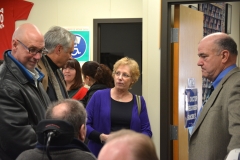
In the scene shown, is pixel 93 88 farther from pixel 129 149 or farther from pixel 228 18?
pixel 228 18

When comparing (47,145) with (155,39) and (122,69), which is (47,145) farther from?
(155,39)

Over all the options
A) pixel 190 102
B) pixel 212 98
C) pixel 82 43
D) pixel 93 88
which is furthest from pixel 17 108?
pixel 82 43

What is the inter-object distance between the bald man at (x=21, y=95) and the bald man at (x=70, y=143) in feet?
1.38

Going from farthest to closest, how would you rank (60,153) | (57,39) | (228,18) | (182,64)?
(228,18)
(182,64)
(57,39)
(60,153)

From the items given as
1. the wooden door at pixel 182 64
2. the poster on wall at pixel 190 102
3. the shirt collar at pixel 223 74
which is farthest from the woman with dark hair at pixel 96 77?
the shirt collar at pixel 223 74

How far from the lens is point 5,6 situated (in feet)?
19.9

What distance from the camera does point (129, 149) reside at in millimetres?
1274

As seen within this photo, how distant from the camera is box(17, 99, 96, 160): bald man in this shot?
193 cm

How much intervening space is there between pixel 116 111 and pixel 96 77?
1.97 ft

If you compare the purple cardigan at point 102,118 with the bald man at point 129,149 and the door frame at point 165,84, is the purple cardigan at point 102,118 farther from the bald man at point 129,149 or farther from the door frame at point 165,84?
the bald man at point 129,149

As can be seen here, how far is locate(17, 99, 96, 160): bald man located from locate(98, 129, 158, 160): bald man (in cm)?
64

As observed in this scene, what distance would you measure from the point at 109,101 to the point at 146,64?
0.69 meters

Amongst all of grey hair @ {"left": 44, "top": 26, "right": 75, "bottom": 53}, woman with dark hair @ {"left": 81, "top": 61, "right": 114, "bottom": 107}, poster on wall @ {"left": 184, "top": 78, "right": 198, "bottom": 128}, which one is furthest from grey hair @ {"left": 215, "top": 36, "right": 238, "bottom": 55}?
poster on wall @ {"left": 184, "top": 78, "right": 198, "bottom": 128}

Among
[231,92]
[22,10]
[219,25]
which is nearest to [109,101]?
[231,92]
